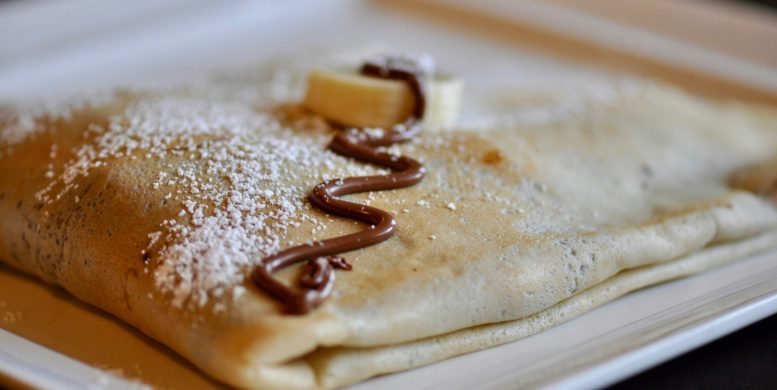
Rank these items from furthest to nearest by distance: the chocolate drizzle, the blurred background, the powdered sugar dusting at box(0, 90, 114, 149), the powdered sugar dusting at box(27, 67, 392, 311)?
the blurred background
the powdered sugar dusting at box(0, 90, 114, 149)
the powdered sugar dusting at box(27, 67, 392, 311)
the chocolate drizzle

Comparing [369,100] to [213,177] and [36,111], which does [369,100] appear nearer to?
[213,177]

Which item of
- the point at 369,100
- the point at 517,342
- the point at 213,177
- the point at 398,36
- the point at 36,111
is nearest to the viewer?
the point at 517,342

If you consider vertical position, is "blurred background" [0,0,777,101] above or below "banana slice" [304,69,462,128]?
below

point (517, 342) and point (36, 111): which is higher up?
point (36, 111)

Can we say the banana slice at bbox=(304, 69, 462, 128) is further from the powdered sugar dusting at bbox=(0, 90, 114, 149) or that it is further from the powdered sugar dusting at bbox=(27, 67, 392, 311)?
the powdered sugar dusting at bbox=(0, 90, 114, 149)

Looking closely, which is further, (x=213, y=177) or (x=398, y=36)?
(x=398, y=36)

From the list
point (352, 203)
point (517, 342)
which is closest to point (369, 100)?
point (352, 203)

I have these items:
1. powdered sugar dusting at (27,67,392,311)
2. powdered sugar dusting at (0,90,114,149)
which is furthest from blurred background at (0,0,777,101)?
powdered sugar dusting at (27,67,392,311)
